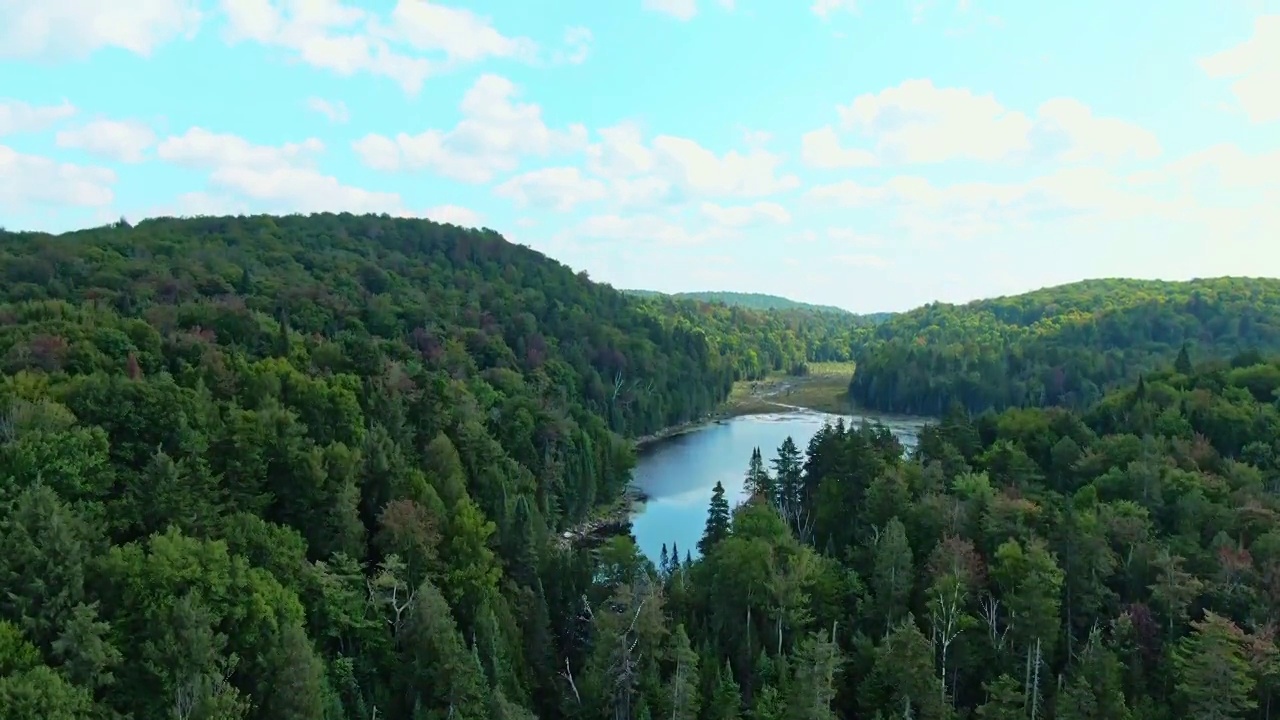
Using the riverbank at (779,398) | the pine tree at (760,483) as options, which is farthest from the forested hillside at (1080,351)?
the pine tree at (760,483)

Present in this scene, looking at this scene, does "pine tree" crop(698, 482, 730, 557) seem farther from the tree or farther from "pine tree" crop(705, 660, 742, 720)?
the tree

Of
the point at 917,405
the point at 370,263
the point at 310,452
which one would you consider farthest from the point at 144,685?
the point at 917,405

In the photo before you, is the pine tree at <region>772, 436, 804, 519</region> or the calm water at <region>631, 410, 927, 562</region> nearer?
the pine tree at <region>772, 436, 804, 519</region>

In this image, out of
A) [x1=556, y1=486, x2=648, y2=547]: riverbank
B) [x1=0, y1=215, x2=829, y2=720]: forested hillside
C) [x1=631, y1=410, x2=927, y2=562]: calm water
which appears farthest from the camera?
[x1=631, y1=410, x2=927, y2=562]: calm water

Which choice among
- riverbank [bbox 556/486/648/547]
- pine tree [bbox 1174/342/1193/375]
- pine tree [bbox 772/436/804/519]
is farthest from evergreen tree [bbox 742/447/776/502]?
pine tree [bbox 1174/342/1193/375]

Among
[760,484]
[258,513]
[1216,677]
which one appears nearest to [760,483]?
[760,484]

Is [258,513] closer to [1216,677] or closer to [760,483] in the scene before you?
[760,483]
